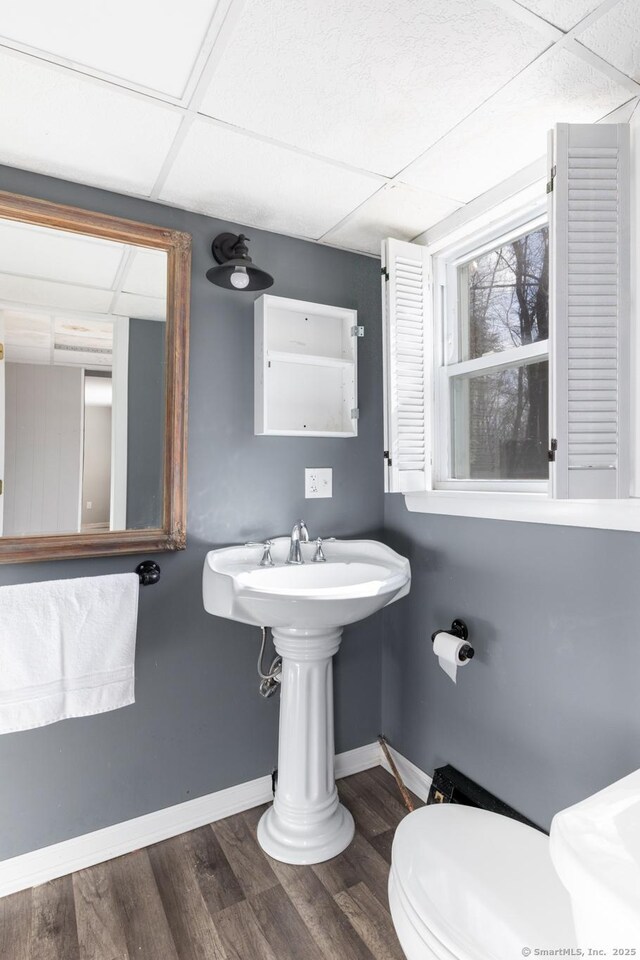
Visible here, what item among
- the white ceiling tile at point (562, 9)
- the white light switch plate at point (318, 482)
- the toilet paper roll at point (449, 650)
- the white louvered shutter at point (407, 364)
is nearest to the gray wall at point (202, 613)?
the white light switch plate at point (318, 482)

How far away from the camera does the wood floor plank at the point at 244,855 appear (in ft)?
5.04

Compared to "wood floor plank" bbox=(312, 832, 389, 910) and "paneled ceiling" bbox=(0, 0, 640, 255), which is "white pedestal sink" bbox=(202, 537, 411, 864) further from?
"paneled ceiling" bbox=(0, 0, 640, 255)

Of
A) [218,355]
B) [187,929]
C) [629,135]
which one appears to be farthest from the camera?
[218,355]

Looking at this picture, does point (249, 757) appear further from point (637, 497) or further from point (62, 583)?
point (637, 497)

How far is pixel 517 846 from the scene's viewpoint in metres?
1.13

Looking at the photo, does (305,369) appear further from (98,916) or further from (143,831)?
(98,916)

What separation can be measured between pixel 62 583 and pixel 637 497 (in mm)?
1570

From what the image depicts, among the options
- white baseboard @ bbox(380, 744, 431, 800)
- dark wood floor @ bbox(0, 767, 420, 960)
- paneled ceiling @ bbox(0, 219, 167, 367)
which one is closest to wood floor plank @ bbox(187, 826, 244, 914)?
dark wood floor @ bbox(0, 767, 420, 960)

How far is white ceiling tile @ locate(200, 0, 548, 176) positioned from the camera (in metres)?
1.01

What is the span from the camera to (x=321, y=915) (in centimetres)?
143

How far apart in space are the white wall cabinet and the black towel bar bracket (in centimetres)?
58

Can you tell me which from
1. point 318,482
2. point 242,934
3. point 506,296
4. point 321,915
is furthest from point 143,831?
point 506,296

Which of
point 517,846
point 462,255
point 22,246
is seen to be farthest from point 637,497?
point 22,246

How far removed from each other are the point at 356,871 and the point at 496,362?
66.4 inches
